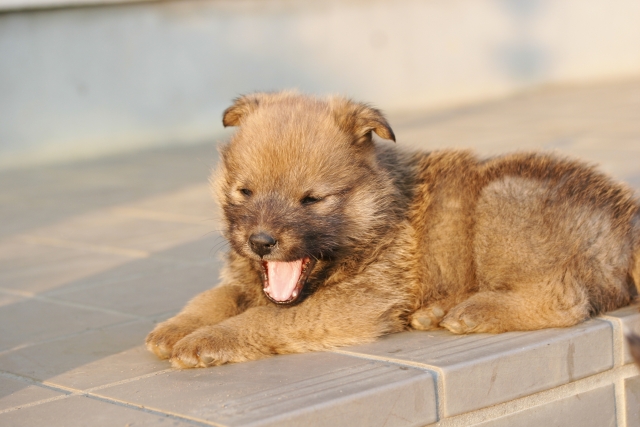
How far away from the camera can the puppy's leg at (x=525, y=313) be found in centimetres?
381

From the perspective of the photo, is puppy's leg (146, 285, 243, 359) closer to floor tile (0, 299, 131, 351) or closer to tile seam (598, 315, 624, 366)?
floor tile (0, 299, 131, 351)

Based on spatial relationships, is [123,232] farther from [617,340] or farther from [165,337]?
[617,340]

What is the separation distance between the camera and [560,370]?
364cm

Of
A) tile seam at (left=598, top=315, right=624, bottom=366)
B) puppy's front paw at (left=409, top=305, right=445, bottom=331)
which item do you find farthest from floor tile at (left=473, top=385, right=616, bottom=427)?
puppy's front paw at (left=409, top=305, right=445, bottom=331)

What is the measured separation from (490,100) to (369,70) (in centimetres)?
216

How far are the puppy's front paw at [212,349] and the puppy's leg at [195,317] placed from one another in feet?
0.50

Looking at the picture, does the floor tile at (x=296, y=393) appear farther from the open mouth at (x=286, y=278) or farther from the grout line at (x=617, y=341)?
the grout line at (x=617, y=341)

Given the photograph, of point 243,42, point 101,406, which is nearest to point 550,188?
point 101,406

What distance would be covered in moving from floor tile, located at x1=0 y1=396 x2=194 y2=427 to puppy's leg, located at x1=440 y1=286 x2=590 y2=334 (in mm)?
1376

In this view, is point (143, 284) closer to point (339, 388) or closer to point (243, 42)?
point (339, 388)

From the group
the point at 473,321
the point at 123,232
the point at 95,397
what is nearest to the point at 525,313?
the point at 473,321

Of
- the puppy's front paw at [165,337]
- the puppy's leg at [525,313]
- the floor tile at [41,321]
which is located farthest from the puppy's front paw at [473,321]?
the floor tile at [41,321]

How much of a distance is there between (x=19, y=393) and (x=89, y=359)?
469mm

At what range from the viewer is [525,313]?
12.6 ft
